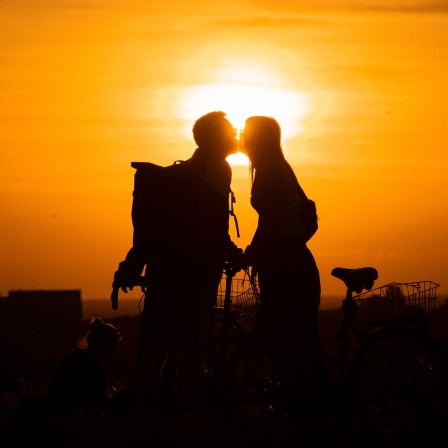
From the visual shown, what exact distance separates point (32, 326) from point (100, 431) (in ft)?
115

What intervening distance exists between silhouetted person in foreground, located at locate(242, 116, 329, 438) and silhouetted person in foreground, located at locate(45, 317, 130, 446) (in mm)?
1556

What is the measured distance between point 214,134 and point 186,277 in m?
1.02

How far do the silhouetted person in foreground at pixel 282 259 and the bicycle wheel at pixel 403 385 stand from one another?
1.11ft

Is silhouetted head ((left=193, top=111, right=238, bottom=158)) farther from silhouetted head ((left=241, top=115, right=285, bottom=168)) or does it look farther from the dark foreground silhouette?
the dark foreground silhouette

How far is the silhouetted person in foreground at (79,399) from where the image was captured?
7.86 metres

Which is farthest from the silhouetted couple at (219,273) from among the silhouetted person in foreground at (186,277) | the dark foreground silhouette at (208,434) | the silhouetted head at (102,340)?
the silhouetted head at (102,340)

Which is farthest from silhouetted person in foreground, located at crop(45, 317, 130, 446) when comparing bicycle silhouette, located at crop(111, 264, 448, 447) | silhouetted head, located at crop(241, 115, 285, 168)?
silhouetted head, located at crop(241, 115, 285, 168)

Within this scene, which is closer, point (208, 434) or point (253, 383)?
point (253, 383)

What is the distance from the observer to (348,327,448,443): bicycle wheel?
7.00 meters

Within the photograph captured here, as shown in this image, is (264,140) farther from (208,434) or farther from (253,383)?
(208,434)

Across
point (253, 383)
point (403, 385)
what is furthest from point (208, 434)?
point (403, 385)

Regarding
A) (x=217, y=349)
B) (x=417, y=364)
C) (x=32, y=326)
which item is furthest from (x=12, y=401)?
(x=32, y=326)

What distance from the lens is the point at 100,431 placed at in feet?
25.6

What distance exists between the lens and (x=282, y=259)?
6.97m
